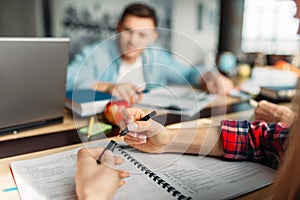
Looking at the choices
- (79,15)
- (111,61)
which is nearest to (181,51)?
(111,61)

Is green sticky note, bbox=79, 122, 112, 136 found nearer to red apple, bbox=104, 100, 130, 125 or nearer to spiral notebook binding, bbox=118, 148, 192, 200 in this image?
red apple, bbox=104, 100, 130, 125

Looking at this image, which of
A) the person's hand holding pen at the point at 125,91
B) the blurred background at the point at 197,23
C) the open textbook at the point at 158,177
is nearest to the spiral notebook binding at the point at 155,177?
the open textbook at the point at 158,177

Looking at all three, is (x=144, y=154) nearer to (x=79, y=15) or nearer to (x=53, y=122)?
(x=53, y=122)

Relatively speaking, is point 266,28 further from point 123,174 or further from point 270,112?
point 123,174

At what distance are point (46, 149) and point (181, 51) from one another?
0.43 meters

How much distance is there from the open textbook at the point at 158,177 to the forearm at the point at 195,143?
2cm

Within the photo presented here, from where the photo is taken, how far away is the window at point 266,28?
8.20ft

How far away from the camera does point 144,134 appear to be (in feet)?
2.09

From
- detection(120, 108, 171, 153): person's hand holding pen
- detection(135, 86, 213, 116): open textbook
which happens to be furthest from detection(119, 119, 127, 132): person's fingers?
detection(135, 86, 213, 116): open textbook

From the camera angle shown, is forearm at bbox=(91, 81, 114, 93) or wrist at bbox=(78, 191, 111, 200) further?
forearm at bbox=(91, 81, 114, 93)

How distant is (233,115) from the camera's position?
1011 millimetres

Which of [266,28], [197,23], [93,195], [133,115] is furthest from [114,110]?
[266,28]

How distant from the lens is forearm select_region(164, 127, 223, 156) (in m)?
0.68

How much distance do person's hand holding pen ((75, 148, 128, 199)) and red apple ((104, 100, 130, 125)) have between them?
9.4 inches
